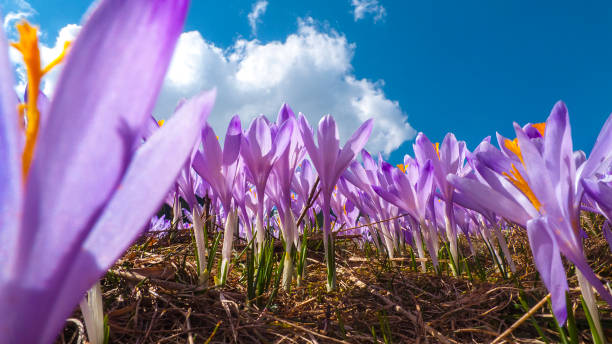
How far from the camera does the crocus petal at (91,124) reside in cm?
30

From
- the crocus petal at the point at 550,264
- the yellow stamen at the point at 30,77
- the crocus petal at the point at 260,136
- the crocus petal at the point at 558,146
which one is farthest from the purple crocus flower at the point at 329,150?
the yellow stamen at the point at 30,77

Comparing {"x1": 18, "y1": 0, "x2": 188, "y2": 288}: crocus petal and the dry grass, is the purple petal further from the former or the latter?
{"x1": 18, "y1": 0, "x2": 188, "y2": 288}: crocus petal

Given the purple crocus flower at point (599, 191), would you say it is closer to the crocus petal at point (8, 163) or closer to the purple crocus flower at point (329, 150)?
the purple crocus flower at point (329, 150)

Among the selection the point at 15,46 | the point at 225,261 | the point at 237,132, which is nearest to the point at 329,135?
the point at 237,132

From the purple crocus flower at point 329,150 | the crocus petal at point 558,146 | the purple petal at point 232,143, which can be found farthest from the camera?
the purple crocus flower at point 329,150

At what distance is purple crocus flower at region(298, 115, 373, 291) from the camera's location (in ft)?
4.56

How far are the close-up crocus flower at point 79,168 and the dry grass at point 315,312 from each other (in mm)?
747

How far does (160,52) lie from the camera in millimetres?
325

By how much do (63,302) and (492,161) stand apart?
0.93 meters

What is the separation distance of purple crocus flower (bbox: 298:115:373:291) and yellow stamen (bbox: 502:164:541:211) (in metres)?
0.59

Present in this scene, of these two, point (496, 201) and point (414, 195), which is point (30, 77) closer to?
point (496, 201)

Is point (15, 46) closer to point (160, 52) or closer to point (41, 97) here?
point (160, 52)

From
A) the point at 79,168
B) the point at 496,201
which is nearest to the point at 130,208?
the point at 79,168

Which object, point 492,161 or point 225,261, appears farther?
point 225,261
